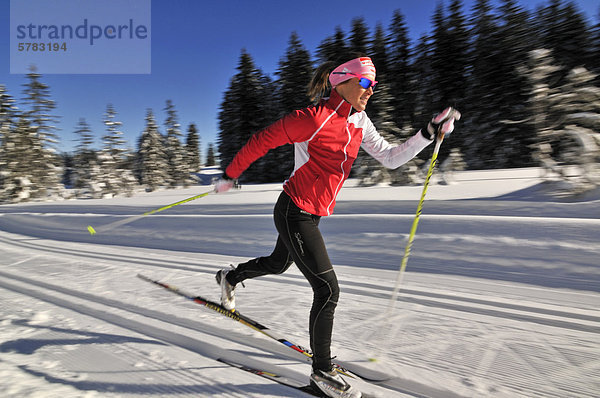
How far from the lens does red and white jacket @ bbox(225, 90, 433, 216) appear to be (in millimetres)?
2113

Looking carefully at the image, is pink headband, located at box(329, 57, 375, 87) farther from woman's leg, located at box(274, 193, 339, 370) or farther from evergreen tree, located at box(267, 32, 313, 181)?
evergreen tree, located at box(267, 32, 313, 181)

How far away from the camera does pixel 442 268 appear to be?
15.8 feet

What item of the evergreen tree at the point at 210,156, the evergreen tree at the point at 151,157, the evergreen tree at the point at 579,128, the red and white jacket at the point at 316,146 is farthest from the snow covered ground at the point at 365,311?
the evergreen tree at the point at 210,156

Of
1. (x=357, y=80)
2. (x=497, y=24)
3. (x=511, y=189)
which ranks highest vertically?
(x=497, y=24)

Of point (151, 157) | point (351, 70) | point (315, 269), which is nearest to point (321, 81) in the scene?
point (351, 70)

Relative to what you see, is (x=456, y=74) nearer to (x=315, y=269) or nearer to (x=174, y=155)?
(x=174, y=155)

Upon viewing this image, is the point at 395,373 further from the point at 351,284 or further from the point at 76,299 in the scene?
the point at 76,299

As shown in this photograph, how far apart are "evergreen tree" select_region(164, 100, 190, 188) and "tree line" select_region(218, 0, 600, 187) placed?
5.02 metres

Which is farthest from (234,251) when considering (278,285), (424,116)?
(424,116)

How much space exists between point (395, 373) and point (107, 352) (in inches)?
85.5

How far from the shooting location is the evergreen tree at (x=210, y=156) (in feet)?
242

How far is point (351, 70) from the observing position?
2191 millimetres

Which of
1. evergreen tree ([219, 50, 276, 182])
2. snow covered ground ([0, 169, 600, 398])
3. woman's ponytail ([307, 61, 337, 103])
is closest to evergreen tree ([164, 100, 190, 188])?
evergreen tree ([219, 50, 276, 182])

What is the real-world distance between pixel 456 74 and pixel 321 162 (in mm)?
33232
